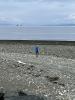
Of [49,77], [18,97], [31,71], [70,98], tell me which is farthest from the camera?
[31,71]

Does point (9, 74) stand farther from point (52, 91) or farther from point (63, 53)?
point (63, 53)

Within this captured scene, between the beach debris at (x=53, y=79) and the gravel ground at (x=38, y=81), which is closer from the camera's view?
the gravel ground at (x=38, y=81)

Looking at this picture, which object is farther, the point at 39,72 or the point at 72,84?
the point at 39,72

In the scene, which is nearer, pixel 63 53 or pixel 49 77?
pixel 49 77

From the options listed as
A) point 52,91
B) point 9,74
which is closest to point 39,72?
point 9,74

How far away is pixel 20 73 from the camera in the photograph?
16.9 metres

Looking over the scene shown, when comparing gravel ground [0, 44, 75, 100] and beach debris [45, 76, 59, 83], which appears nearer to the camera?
gravel ground [0, 44, 75, 100]

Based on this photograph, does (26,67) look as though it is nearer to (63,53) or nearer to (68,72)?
(68,72)

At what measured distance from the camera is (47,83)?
15453 millimetres

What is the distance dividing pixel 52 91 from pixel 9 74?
295 cm

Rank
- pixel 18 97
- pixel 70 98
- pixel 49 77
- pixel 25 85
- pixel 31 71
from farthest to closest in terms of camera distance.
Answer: pixel 31 71 < pixel 49 77 < pixel 25 85 < pixel 70 98 < pixel 18 97

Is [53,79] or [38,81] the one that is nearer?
[38,81]

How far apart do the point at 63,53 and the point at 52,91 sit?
18.7 meters

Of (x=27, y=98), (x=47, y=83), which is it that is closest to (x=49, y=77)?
(x=47, y=83)
